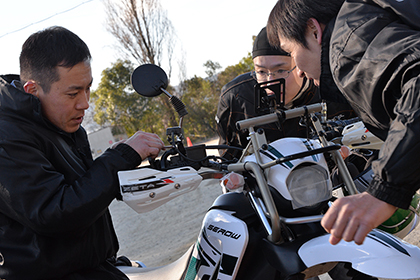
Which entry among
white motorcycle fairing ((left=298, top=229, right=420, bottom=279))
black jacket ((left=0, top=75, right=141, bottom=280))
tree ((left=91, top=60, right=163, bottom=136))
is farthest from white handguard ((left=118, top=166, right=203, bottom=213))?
tree ((left=91, top=60, right=163, bottom=136))

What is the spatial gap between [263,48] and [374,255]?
1.90 m

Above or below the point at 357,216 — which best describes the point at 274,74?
above

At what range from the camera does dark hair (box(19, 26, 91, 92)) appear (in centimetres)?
154

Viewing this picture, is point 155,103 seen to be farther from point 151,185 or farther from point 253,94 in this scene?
point 151,185

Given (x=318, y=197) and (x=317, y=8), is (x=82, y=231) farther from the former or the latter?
(x=317, y=8)

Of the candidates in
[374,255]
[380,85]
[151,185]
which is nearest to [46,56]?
[151,185]

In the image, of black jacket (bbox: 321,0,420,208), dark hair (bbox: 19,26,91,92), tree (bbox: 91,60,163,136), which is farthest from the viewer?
tree (bbox: 91,60,163,136)

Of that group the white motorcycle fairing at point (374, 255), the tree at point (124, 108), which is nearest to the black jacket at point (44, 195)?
the white motorcycle fairing at point (374, 255)

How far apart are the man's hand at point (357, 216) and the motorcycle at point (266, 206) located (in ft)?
0.96

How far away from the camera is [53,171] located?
1441 millimetres

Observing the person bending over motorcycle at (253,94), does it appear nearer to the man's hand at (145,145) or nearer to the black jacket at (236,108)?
the black jacket at (236,108)

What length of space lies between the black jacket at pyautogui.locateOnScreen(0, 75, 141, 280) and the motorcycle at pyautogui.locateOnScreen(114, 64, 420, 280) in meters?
0.14

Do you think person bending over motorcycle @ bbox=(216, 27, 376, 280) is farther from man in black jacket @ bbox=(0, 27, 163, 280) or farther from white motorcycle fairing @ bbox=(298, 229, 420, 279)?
white motorcycle fairing @ bbox=(298, 229, 420, 279)

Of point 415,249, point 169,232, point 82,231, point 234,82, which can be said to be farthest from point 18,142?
point 169,232
